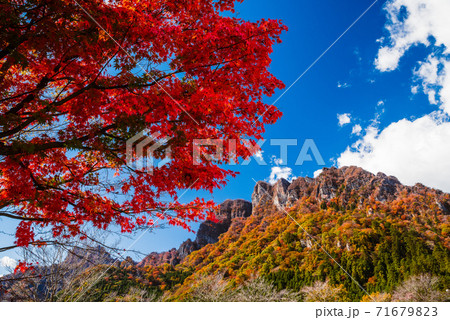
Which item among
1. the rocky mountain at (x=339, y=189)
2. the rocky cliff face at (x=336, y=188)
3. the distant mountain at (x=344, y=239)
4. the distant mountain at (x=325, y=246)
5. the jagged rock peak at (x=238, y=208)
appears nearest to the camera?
the distant mountain at (x=325, y=246)

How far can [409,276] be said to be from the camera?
32.8 meters

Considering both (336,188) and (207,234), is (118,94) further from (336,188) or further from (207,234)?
(207,234)

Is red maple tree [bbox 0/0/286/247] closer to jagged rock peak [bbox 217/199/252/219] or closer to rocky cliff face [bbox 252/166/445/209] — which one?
rocky cliff face [bbox 252/166/445/209]

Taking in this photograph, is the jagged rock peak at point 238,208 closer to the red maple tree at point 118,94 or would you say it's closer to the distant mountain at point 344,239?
the distant mountain at point 344,239

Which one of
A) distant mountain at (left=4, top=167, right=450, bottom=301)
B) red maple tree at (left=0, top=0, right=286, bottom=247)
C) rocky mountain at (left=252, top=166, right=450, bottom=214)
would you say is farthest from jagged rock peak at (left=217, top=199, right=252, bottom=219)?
red maple tree at (left=0, top=0, right=286, bottom=247)

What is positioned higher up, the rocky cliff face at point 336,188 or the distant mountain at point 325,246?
the rocky cliff face at point 336,188

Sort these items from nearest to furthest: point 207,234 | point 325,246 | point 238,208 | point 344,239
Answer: point 344,239
point 325,246
point 207,234
point 238,208

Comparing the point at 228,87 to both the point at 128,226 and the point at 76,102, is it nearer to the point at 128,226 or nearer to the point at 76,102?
the point at 76,102

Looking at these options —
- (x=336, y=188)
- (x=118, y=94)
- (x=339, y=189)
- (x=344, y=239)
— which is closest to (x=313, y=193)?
(x=336, y=188)

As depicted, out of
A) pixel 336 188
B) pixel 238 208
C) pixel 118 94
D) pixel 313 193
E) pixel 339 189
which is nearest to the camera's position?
pixel 118 94

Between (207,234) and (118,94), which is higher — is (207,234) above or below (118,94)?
above

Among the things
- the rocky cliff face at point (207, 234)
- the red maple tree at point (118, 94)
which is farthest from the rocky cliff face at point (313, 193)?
the red maple tree at point (118, 94)

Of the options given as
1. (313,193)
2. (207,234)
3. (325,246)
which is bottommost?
(325,246)

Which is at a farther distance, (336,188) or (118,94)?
(336,188)
